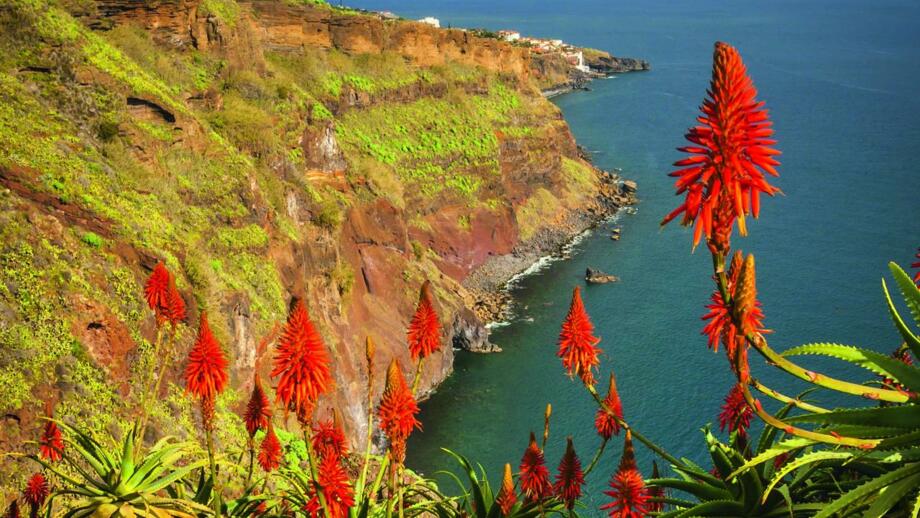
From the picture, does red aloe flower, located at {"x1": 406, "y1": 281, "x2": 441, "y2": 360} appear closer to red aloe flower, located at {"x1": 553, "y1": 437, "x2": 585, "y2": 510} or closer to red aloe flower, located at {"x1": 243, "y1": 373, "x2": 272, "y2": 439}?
red aloe flower, located at {"x1": 243, "y1": 373, "x2": 272, "y2": 439}

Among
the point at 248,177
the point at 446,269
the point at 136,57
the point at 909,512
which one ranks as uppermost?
the point at 909,512

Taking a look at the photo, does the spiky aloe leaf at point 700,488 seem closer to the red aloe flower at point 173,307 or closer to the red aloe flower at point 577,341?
the red aloe flower at point 577,341

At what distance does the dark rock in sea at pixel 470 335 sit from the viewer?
65.2 m

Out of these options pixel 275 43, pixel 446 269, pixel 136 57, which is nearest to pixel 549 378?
pixel 446 269

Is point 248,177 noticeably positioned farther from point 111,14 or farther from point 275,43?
point 275,43

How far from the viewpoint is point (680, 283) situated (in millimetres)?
74000

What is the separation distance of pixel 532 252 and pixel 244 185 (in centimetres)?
4784

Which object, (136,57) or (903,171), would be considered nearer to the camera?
(136,57)

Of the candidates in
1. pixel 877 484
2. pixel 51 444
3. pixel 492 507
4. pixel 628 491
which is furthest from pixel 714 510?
pixel 51 444

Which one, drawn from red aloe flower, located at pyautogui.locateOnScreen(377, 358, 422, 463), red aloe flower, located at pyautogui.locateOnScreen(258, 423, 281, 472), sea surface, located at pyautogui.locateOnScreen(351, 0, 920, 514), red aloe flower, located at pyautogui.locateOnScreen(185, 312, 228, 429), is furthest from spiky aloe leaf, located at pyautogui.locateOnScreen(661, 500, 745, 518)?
sea surface, located at pyautogui.locateOnScreen(351, 0, 920, 514)

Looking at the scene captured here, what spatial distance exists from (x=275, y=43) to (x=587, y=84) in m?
98.4

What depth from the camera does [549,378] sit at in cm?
5866

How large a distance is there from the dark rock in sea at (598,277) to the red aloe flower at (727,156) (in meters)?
70.4

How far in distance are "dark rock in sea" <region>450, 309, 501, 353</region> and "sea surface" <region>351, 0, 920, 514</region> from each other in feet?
3.95
